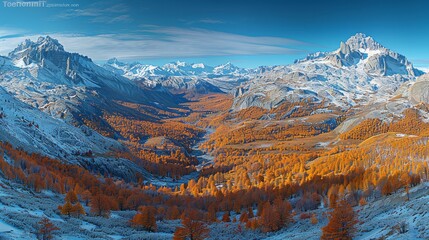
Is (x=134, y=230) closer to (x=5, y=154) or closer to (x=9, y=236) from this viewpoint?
(x=9, y=236)

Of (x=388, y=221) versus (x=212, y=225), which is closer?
(x=388, y=221)

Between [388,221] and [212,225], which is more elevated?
[388,221]

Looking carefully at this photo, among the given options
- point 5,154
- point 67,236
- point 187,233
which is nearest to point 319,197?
point 187,233

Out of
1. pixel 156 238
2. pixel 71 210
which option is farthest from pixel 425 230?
pixel 71 210

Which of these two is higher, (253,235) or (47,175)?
(47,175)

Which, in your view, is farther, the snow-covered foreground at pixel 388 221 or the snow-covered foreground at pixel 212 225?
the snow-covered foreground at pixel 212 225

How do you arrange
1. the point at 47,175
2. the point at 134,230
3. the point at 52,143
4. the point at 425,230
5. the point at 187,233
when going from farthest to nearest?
the point at 52,143 → the point at 47,175 → the point at 134,230 → the point at 187,233 → the point at 425,230

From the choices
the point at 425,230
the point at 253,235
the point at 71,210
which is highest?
the point at 425,230

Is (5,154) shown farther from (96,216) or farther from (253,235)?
(253,235)

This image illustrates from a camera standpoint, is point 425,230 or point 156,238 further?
point 156,238

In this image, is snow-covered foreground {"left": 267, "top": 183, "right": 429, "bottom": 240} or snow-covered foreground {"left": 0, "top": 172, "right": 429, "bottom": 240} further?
snow-covered foreground {"left": 0, "top": 172, "right": 429, "bottom": 240}

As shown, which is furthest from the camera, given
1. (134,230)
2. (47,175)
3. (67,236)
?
(47,175)
